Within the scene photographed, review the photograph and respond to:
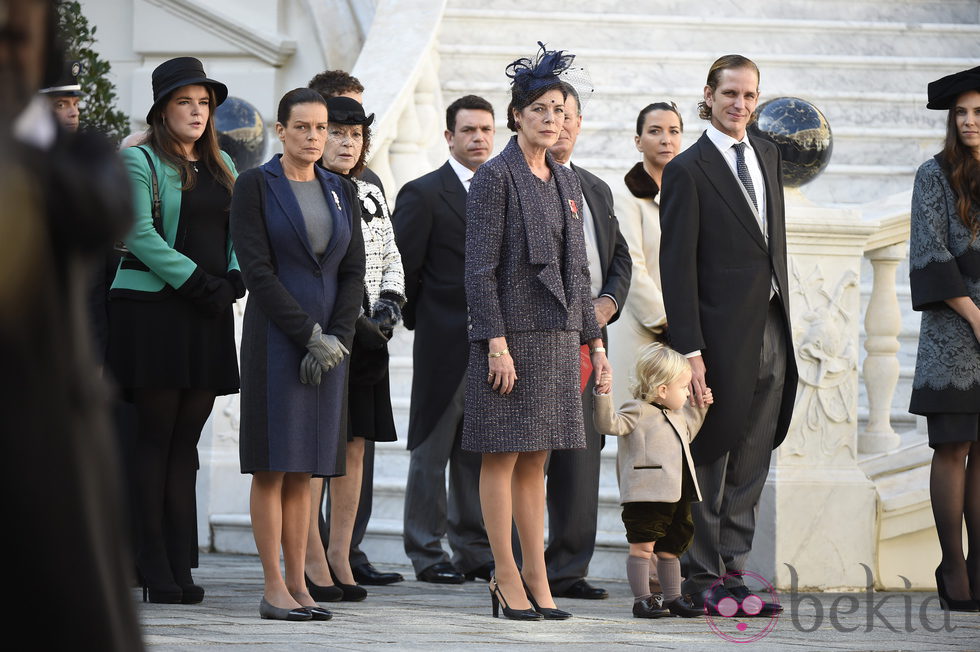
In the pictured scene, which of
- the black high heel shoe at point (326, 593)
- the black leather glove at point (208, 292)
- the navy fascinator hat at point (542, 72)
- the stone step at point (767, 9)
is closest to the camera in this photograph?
the navy fascinator hat at point (542, 72)

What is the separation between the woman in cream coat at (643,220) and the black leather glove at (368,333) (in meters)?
0.99

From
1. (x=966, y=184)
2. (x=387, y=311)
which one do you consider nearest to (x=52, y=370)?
(x=387, y=311)

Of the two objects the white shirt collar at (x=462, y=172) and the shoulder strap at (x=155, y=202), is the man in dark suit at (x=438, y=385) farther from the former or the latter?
the shoulder strap at (x=155, y=202)

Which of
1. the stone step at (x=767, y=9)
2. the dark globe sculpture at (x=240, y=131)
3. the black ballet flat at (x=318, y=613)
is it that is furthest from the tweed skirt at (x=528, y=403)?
the stone step at (x=767, y=9)

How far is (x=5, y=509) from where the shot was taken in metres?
1.39

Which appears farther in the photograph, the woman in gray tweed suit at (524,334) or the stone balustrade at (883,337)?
the stone balustrade at (883,337)

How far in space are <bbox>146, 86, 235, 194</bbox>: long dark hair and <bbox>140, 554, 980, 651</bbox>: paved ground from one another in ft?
4.79

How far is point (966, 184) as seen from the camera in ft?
18.3

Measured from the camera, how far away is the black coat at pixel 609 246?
218 inches

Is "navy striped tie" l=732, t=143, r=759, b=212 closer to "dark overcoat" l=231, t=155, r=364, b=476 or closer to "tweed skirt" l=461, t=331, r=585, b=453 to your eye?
"tweed skirt" l=461, t=331, r=585, b=453

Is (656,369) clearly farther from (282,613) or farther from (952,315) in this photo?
(282,613)

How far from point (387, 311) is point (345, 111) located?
2.50 feet

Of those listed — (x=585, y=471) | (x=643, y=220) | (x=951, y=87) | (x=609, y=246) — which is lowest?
(x=585, y=471)

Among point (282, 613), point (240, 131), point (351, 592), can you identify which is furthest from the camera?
point (240, 131)
